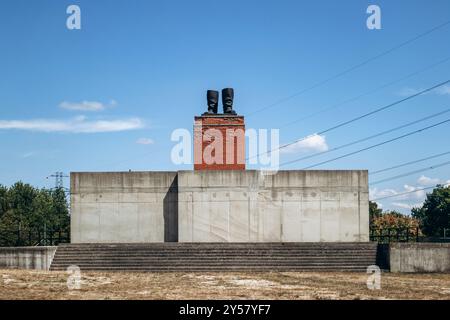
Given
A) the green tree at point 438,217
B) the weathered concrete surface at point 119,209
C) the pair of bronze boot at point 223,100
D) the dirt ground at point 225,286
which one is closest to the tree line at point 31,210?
the weathered concrete surface at point 119,209

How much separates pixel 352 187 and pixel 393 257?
7354mm

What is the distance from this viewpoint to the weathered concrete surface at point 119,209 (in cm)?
3262

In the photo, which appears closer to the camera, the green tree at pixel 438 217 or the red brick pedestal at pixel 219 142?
the red brick pedestal at pixel 219 142

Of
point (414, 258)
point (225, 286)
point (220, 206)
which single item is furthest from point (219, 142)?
point (225, 286)

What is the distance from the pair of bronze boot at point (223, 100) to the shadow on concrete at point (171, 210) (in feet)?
16.7

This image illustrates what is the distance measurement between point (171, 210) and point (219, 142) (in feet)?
16.2

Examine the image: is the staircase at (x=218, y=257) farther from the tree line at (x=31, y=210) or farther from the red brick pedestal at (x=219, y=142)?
the tree line at (x=31, y=210)

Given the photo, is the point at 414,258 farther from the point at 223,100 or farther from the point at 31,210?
the point at 31,210

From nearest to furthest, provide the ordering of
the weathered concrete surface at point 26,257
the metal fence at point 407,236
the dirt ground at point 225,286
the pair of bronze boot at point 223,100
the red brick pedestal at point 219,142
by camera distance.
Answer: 1. the dirt ground at point 225,286
2. the weathered concrete surface at point 26,257
3. the metal fence at point 407,236
4. the red brick pedestal at point 219,142
5. the pair of bronze boot at point 223,100

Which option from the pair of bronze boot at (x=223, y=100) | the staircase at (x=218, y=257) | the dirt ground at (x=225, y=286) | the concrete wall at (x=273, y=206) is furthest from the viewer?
the pair of bronze boot at (x=223, y=100)

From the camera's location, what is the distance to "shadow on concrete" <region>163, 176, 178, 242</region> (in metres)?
32.7

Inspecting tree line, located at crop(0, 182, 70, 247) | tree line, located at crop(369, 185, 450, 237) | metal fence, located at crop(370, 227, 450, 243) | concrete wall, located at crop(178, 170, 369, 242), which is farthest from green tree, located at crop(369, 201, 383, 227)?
concrete wall, located at crop(178, 170, 369, 242)

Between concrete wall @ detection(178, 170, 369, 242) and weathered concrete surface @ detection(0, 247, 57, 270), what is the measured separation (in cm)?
788
